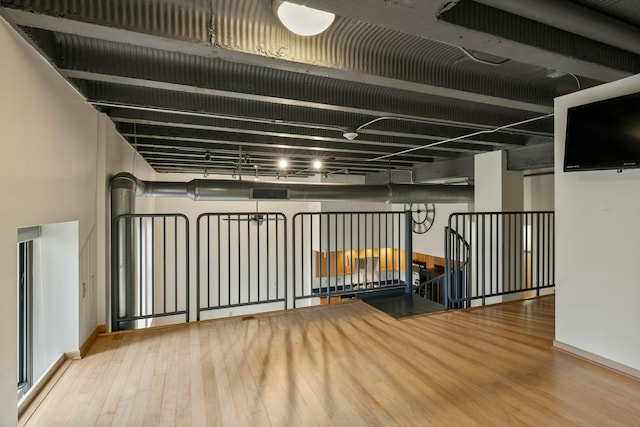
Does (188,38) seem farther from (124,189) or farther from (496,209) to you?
(496,209)

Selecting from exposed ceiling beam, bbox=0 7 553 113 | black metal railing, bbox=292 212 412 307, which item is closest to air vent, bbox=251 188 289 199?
black metal railing, bbox=292 212 412 307

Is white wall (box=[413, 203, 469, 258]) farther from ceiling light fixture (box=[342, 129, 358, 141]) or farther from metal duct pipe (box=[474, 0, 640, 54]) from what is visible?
metal duct pipe (box=[474, 0, 640, 54])

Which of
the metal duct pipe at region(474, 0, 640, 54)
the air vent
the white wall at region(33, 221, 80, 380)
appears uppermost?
→ the metal duct pipe at region(474, 0, 640, 54)

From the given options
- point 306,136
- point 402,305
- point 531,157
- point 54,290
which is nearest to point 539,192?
point 531,157

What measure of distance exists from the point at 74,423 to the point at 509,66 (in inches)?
151

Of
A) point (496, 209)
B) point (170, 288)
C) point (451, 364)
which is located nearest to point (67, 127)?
point (451, 364)

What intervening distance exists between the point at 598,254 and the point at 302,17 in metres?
2.63

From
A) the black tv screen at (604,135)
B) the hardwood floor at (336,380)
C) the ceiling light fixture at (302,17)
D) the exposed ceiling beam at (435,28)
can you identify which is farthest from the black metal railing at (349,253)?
the ceiling light fixture at (302,17)

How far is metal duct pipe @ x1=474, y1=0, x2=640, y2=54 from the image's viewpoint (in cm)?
149

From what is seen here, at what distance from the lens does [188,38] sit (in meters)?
1.62

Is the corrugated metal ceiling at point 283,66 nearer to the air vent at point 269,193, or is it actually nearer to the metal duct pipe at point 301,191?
the metal duct pipe at point 301,191

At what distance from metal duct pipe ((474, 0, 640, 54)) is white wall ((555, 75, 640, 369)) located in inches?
19.2

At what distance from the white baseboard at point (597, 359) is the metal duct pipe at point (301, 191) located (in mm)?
3158

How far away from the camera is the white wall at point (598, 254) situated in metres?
2.09
